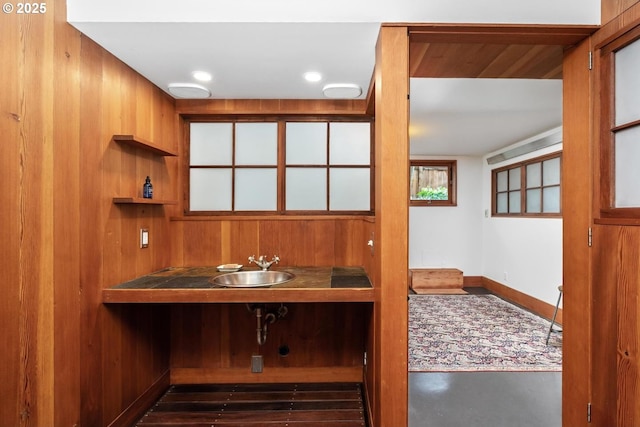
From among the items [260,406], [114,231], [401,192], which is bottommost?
[260,406]

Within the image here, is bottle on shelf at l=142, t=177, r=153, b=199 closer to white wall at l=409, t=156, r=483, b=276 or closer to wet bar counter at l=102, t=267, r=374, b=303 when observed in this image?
wet bar counter at l=102, t=267, r=374, b=303

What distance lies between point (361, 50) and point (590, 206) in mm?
1427

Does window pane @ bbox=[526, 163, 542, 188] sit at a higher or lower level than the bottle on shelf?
higher

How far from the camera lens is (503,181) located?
16.2ft

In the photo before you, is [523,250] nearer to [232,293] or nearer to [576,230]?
[576,230]

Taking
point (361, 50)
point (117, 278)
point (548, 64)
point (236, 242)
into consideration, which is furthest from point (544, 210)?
point (117, 278)

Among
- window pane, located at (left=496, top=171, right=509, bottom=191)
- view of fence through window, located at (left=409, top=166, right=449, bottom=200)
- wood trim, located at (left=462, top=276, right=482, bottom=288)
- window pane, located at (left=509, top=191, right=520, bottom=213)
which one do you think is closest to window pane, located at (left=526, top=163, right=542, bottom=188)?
window pane, located at (left=509, top=191, right=520, bottom=213)

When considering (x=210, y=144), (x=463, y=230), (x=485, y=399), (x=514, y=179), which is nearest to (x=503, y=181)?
(x=514, y=179)

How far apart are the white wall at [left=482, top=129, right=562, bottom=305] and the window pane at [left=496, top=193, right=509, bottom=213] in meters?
0.14

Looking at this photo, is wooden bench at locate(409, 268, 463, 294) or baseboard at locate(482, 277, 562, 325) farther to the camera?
wooden bench at locate(409, 268, 463, 294)

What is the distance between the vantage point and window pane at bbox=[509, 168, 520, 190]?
4.55 meters

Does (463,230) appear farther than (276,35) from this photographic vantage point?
Yes

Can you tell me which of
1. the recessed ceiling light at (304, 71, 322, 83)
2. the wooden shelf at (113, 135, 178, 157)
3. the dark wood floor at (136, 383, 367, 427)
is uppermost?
the recessed ceiling light at (304, 71, 322, 83)

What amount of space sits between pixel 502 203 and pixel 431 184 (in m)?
1.16
